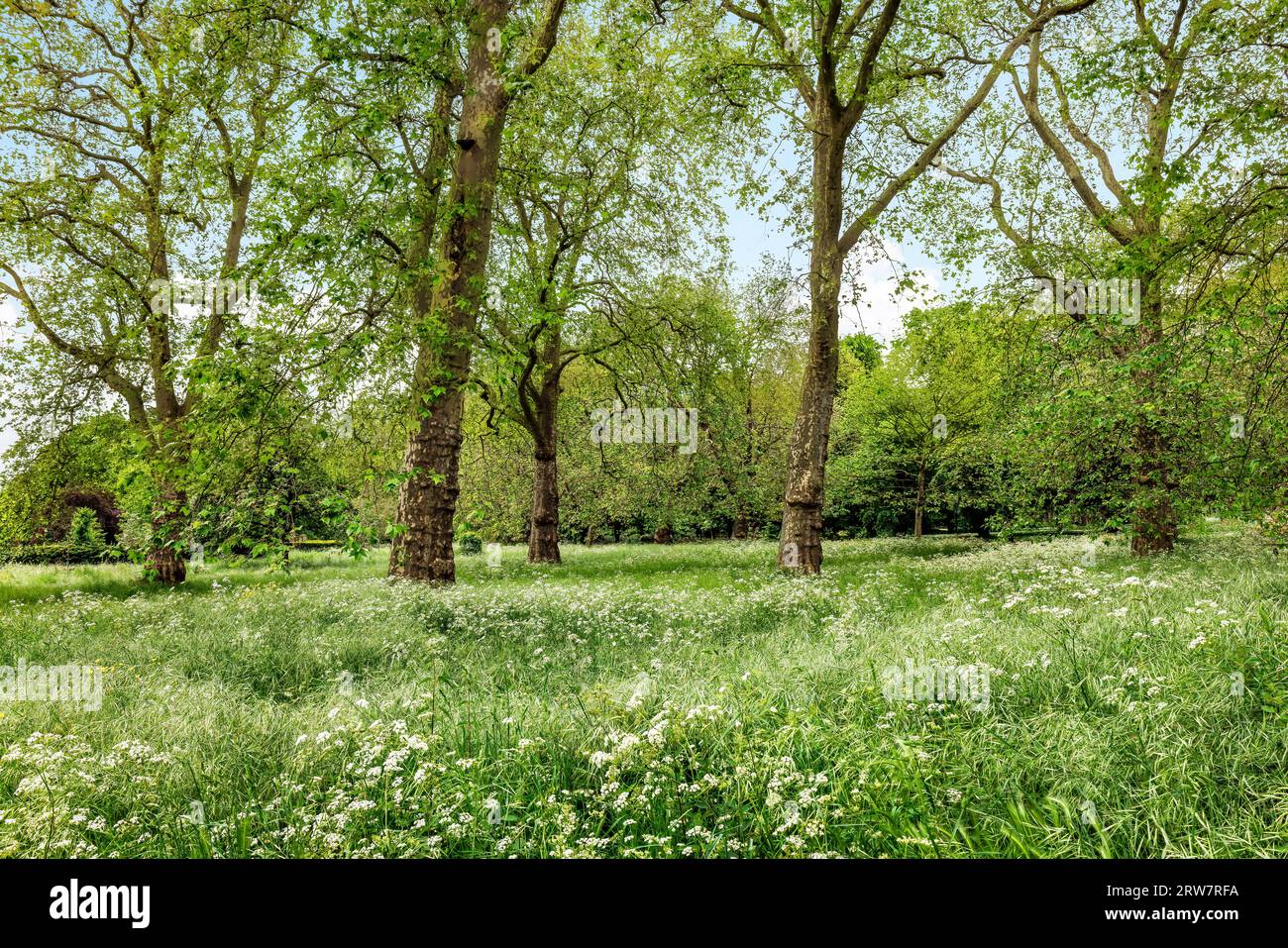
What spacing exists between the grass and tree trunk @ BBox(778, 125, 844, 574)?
239 inches

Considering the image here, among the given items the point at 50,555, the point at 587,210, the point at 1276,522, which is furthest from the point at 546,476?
the point at 50,555

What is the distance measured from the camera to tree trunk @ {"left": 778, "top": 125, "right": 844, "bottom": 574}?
42.0 feet

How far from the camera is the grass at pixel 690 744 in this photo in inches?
118

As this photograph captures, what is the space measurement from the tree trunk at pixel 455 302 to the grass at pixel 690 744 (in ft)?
13.2

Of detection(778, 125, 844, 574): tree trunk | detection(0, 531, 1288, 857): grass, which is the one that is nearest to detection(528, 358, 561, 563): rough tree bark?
detection(778, 125, 844, 574): tree trunk

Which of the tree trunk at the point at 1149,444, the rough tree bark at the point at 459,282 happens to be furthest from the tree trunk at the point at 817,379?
the rough tree bark at the point at 459,282

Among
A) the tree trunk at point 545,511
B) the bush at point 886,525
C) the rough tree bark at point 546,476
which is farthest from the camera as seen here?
the bush at point 886,525

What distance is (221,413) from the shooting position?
6379 mm

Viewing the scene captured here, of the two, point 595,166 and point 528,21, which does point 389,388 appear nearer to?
point 528,21

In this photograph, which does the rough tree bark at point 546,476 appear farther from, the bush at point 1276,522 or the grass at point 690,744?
the bush at point 1276,522

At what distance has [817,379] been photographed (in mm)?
13164

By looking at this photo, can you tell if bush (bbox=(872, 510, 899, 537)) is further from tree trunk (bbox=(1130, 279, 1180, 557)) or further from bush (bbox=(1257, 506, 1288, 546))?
bush (bbox=(1257, 506, 1288, 546))

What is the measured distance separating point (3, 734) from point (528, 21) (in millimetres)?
13219
